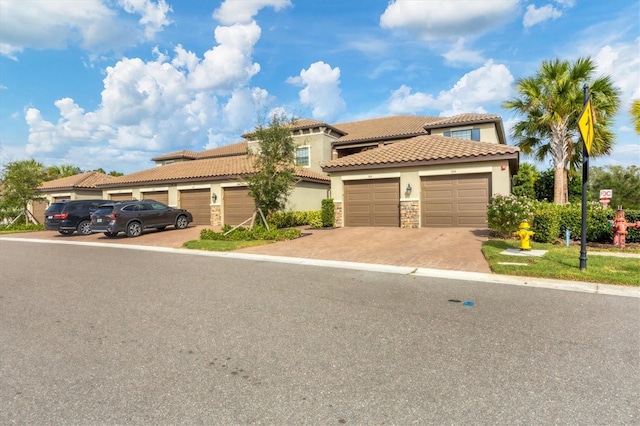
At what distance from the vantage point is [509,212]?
473 inches

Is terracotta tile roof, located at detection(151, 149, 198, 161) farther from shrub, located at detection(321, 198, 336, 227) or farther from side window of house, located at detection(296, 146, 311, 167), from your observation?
shrub, located at detection(321, 198, 336, 227)

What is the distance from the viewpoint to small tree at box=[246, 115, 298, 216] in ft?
52.9

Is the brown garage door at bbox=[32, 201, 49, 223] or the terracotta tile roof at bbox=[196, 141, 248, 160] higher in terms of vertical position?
the terracotta tile roof at bbox=[196, 141, 248, 160]

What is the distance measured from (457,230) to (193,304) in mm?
12302

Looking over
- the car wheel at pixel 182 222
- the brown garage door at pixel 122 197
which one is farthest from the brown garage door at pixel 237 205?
the brown garage door at pixel 122 197

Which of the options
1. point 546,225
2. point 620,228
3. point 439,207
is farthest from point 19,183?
point 620,228

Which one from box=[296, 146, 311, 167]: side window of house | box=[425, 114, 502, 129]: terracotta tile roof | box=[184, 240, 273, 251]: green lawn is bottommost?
box=[184, 240, 273, 251]: green lawn

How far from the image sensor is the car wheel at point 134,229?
1843 cm

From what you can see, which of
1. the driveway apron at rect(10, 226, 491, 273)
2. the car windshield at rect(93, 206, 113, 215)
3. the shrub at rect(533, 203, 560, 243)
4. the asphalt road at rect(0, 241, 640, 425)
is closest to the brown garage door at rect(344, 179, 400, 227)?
the driveway apron at rect(10, 226, 491, 273)

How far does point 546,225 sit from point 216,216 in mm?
17146

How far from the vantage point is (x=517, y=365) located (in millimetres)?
3807

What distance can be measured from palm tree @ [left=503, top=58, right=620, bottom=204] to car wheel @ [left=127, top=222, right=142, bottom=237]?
64.0 ft

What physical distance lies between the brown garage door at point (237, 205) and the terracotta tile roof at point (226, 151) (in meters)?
11.9

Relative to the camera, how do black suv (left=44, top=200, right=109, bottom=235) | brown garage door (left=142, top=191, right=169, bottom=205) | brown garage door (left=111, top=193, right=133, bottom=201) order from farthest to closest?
brown garage door (left=111, top=193, right=133, bottom=201) → brown garage door (left=142, top=191, right=169, bottom=205) → black suv (left=44, top=200, right=109, bottom=235)
